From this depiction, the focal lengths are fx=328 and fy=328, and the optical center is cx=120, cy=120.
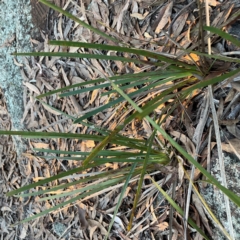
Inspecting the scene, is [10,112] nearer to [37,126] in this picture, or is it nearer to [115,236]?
[37,126]

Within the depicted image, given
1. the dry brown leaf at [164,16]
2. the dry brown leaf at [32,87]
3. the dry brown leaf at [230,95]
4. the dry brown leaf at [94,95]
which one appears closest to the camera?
the dry brown leaf at [230,95]

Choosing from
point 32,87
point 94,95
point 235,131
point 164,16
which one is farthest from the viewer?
point 32,87

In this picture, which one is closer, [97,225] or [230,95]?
[230,95]

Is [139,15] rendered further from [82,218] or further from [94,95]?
[82,218]

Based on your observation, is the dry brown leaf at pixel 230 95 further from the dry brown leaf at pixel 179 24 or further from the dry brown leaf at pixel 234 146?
the dry brown leaf at pixel 179 24

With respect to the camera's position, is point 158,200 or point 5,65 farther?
point 5,65

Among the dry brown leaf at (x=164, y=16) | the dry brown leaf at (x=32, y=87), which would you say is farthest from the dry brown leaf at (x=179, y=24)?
the dry brown leaf at (x=32, y=87)

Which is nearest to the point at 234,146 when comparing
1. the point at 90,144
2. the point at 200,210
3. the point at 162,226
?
the point at 200,210

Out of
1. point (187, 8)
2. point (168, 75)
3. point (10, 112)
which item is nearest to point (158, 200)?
point (168, 75)


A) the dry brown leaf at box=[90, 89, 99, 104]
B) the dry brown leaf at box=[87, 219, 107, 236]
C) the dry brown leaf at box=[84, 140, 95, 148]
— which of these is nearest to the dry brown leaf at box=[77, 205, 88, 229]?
the dry brown leaf at box=[87, 219, 107, 236]

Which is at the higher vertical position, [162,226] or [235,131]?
[235,131]

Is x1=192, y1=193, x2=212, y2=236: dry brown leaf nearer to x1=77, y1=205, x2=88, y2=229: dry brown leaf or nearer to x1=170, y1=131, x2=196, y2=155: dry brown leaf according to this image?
x1=170, y1=131, x2=196, y2=155: dry brown leaf
